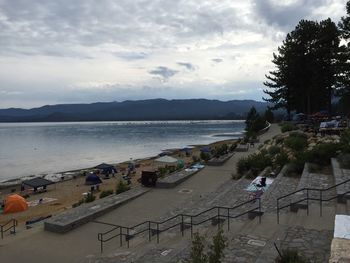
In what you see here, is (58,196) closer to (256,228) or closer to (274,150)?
Answer: (274,150)

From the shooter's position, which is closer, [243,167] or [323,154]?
[323,154]

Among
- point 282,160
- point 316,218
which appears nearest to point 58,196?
point 282,160

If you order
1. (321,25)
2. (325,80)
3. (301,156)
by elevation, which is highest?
(321,25)

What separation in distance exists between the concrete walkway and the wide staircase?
0.64 metres

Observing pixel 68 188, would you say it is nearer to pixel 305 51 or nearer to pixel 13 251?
pixel 13 251

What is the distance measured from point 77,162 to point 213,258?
62233 mm

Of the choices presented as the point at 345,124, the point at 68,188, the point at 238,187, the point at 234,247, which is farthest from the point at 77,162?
the point at 234,247

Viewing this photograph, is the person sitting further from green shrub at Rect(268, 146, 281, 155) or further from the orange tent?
the orange tent

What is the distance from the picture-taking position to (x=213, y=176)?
80.4 feet

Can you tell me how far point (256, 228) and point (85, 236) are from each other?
6.64 meters

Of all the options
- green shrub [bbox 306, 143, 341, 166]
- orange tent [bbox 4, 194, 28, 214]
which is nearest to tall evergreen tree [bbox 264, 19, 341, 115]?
green shrub [bbox 306, 143, 341, 166]

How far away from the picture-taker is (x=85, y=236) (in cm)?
1385

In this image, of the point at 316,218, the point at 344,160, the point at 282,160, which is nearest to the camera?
the point at 316,218

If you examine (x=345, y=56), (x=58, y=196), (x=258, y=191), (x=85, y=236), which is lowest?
(x=58, y=196)
